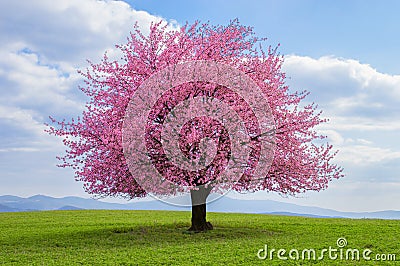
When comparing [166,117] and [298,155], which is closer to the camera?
[166,117]

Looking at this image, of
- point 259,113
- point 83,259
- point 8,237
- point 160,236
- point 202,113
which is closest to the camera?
point 83,259

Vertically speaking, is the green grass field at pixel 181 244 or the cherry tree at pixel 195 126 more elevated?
the cherry tree at pixel 195 126

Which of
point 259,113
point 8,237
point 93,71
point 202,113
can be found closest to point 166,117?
point 202,113

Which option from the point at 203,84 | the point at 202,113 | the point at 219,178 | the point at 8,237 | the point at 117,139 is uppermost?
the point at 203,84

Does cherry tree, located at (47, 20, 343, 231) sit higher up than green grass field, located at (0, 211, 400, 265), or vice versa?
cherry tree, located at (47, 20, 343, 231)

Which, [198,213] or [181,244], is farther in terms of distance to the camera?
[198,213]

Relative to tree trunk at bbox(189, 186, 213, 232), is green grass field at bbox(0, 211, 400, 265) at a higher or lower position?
lower

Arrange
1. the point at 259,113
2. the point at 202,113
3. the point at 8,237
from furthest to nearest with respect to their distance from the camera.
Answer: the point at 8,237 → the point at 259,113 → the point at 202,113

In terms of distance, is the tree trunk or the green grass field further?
Result: the tree trunk

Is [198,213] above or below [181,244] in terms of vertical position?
above

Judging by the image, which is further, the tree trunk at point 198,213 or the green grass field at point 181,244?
the tree trunk at point 198,213

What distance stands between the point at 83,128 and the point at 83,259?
7715 millimetres

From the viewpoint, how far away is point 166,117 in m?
21.6

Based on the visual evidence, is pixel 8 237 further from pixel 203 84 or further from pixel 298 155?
pixel 298 155
